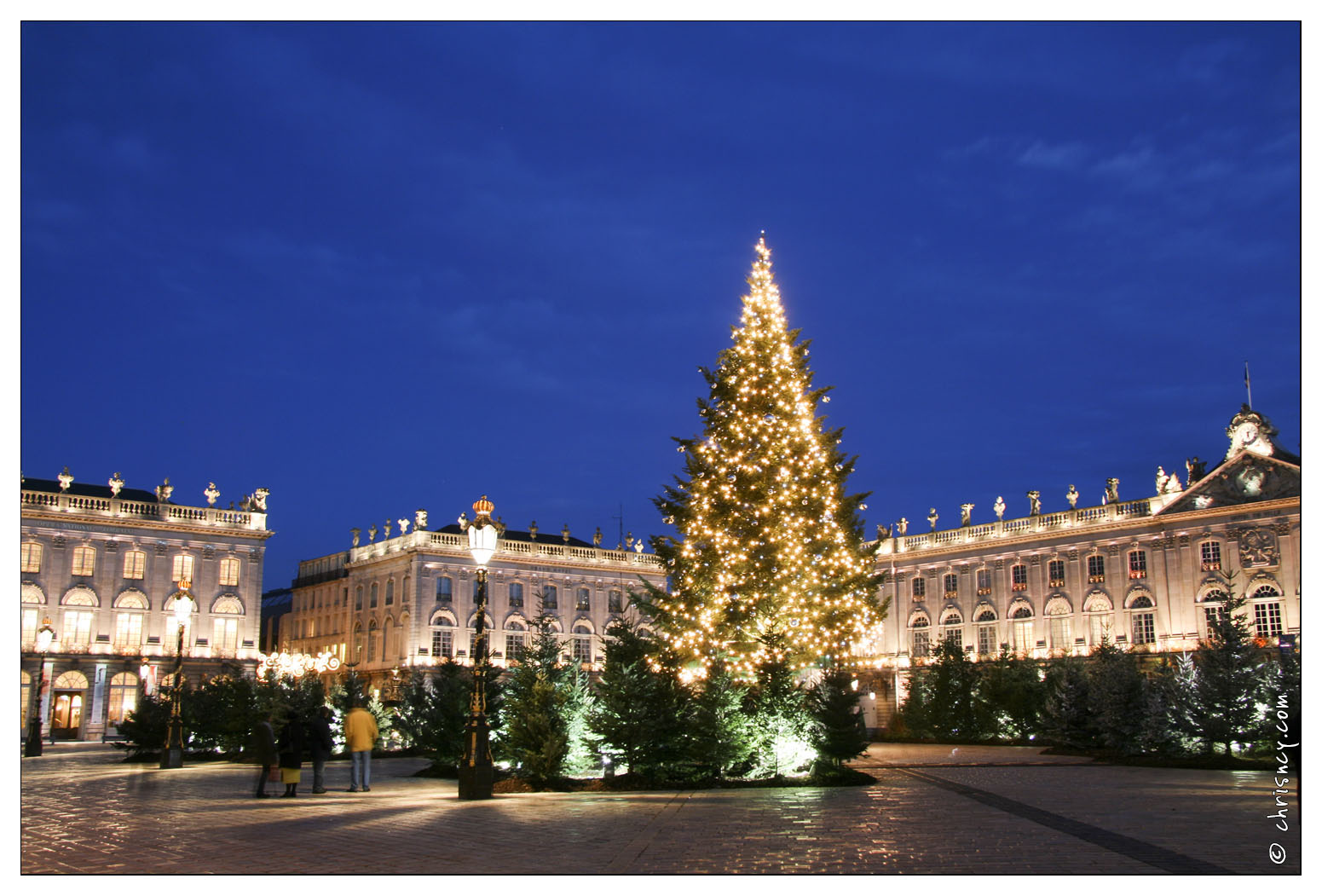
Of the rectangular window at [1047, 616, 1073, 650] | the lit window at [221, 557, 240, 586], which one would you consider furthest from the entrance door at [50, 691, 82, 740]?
the rectangular window at [1047, 616, 1073, 650]

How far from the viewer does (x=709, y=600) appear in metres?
26.3

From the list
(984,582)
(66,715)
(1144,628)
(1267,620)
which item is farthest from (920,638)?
(66,715)

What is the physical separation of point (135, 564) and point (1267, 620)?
209 feet

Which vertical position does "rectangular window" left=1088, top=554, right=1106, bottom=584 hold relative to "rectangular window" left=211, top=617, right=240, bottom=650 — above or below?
above

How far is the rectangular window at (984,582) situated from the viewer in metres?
78.4

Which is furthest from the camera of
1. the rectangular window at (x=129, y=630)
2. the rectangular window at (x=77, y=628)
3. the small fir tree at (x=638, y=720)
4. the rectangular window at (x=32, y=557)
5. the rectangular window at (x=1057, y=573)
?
the rectangular window at (x=1057, y=573)

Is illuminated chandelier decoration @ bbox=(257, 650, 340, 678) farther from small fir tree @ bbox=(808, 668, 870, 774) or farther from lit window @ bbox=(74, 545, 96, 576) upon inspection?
small fir tree @ bbox=(808, 668, 870, 774)

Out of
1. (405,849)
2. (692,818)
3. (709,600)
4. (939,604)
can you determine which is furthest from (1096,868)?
(939,604)

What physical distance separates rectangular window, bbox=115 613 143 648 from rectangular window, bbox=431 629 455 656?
1826cm

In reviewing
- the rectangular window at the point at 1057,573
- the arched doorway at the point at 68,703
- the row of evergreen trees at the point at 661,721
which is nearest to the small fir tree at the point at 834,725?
the row of evergreen trees at the point at 661,721

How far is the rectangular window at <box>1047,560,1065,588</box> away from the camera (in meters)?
74.6

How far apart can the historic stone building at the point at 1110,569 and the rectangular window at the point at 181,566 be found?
43242 millimetres

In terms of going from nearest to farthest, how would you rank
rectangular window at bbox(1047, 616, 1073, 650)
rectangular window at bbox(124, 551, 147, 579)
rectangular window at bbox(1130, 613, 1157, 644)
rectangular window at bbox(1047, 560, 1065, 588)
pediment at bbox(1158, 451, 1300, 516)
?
pediment at bbox(1158, 451, 1300, 516), rectangular window at bbox(1130, 613, 1157, 644), rectangular window at bbox(124, 551, 147, 579), rectangular window at bbox(1047, 616, 1073, 650), rectangular window at bbox(1047, 560, 1065, 588)

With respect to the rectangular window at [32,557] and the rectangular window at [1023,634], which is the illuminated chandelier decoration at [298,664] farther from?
the rectangular window at [1023,634]
